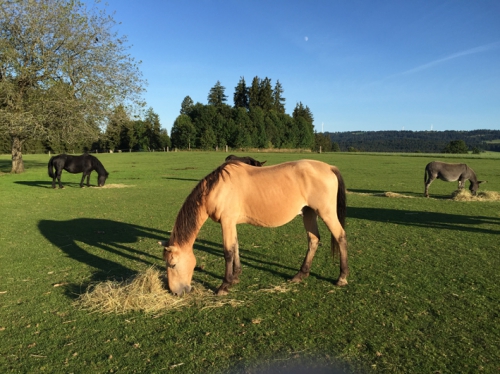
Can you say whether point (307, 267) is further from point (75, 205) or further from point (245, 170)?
point (75, 205)

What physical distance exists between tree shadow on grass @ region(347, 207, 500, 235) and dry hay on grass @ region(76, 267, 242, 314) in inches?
257

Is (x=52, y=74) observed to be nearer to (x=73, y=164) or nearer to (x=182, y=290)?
(x=73, y=164)

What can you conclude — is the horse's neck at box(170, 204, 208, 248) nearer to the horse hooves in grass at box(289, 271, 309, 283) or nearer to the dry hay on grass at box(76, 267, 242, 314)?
the dry hay on grass at box(76, 267, 242, 314)

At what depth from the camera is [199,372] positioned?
9.37ft

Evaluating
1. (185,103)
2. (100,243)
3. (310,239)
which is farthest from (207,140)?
(310,239)

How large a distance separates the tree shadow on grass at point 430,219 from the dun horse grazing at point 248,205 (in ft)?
16.2

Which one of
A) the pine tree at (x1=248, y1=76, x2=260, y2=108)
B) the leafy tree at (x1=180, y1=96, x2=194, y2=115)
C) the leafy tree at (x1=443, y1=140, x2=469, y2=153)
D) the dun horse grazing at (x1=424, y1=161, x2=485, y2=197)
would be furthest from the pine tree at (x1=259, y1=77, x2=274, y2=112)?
the dun horse grazing at (x1=424, y1=161, x2=485, y2=197)

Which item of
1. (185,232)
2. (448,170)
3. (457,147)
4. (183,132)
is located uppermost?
(183,132)

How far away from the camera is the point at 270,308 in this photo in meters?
4.04

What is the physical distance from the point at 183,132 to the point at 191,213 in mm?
67374

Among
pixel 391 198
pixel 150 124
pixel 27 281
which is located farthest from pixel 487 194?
pixel 150 124

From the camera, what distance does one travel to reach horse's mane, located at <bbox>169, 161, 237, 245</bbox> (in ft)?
14.7

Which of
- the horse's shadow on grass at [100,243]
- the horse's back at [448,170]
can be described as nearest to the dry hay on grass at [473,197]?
the horse's back at [448,170]

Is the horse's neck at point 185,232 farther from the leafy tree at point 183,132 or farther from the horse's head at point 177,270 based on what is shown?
the leafy tree at point 183,132
